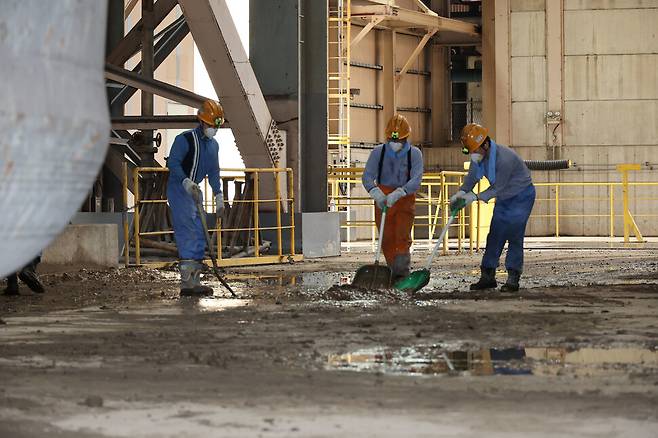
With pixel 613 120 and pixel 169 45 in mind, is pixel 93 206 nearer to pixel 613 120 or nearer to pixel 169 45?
pixel 169 45

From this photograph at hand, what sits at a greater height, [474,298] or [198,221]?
[198,221]

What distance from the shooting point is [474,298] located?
1026 cm

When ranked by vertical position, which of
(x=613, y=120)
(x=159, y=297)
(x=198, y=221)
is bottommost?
(x=159, y=297)

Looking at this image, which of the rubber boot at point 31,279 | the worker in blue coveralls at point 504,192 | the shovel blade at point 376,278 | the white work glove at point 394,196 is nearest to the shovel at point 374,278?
the shovel blade at point 376,278

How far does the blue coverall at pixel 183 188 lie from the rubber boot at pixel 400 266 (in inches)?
77.0

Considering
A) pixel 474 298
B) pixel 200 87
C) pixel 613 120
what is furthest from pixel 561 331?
pixel 613 120

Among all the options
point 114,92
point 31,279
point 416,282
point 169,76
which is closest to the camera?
point 416,282

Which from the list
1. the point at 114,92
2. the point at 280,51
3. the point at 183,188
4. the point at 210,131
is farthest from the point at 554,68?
the point at 183,188

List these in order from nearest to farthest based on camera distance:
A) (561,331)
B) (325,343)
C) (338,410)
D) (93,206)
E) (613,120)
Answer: (338,410) → (325,343) → (561,331) → (93,206) → (613,120)

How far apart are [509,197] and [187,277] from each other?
10.0 feet

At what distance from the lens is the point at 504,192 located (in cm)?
1086

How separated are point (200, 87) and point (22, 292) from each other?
18.2 meters

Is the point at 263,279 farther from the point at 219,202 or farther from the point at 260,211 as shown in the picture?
the point at 260,211

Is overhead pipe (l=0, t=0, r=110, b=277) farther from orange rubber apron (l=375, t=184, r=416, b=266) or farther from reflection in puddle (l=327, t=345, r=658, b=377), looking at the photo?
orange rubber apron (l=375, t=184, r=416, b=266)
